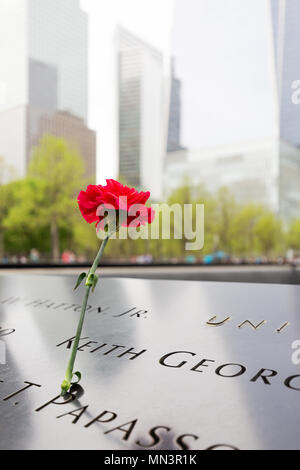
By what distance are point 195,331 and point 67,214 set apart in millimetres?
20909

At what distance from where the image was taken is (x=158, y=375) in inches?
81.7

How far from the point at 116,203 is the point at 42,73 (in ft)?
240

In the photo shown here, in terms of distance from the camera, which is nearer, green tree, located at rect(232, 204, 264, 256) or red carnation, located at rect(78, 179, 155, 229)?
red carnation, located at rect(78, 179, 155, 229)

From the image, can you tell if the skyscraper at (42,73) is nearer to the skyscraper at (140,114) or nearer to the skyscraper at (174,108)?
the skyscraper at (174,108)

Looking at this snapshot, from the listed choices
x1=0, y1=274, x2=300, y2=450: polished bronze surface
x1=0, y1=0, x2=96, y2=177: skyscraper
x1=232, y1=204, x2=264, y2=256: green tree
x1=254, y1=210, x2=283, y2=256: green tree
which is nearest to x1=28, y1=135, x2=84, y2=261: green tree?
x1=232, y1=204, x2=264, y2=256: green tree

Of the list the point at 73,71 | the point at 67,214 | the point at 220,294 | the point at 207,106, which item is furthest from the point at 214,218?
the point at 73,71

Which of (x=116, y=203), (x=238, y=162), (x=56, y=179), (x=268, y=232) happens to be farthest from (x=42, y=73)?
(x=116, y=203)

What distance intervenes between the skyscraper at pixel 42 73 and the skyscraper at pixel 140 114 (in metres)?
16.8

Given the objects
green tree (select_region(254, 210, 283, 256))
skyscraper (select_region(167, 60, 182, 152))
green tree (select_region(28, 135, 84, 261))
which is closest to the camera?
green tree (select_region(28, 135, 84, 261))

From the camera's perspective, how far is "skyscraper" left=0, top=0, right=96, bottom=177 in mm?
49469

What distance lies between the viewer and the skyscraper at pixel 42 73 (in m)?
49.5

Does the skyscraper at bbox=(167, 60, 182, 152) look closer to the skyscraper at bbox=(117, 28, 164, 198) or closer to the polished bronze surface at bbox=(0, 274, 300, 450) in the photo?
the skyscraper at bbox=(117, 28, 164, 198)

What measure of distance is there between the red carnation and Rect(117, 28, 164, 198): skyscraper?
235ft

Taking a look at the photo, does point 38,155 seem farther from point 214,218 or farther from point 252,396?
point 252,396
